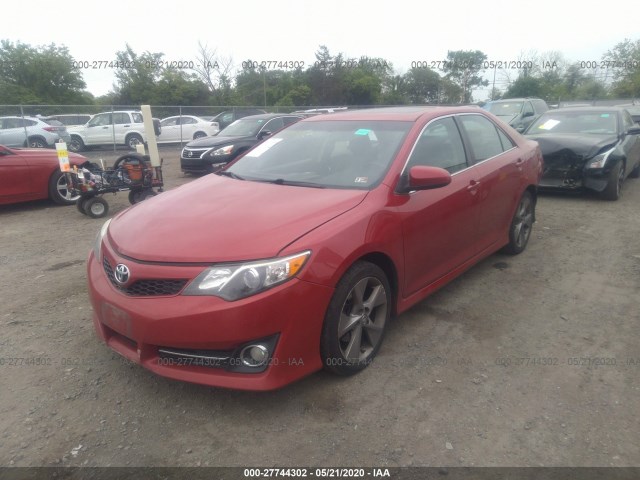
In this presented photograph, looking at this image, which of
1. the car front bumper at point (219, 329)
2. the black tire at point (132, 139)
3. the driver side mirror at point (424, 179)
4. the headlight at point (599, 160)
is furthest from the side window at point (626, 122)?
the black tire at point (132, 139)

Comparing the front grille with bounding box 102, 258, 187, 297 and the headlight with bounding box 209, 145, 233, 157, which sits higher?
the headlight with bounding box 209, 145, 233, 157

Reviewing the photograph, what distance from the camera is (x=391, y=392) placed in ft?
9.47

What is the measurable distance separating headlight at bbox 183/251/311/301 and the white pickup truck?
→ 17357 mm

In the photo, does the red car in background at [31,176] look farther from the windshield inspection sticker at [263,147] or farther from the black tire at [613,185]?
the black tire at [613,185]

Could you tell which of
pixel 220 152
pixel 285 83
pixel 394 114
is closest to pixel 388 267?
pixel 394 114

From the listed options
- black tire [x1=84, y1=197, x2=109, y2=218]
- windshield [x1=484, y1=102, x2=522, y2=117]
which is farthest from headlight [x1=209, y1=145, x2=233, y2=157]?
windshield [x1=484, y1=102, x2=522, y2=117]

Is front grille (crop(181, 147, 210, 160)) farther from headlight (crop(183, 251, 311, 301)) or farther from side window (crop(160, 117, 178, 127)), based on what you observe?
side window (crop(160, 117, 178, 127))

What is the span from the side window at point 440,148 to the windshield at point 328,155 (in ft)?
0.50

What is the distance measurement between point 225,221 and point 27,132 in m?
16.4

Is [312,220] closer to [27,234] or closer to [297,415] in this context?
[297,415]

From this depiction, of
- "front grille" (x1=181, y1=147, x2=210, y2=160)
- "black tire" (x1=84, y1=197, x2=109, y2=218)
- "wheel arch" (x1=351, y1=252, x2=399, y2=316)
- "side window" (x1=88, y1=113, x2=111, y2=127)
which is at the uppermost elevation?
"side window" (x1=88, y1=113, x2=111, y2=127)

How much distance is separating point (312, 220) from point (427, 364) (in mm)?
1254

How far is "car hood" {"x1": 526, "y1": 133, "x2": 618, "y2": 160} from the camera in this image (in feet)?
24.8

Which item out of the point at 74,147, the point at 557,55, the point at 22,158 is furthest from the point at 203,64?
the point at 22,158
